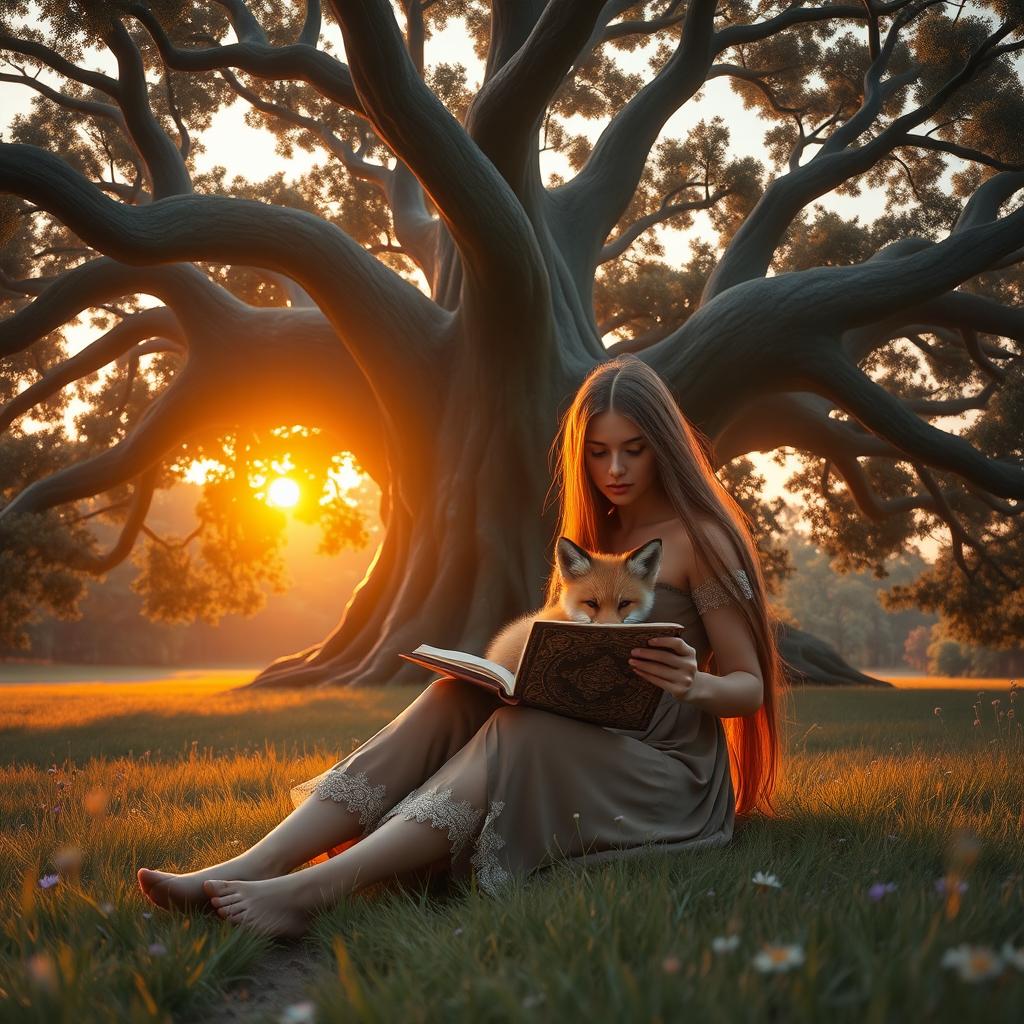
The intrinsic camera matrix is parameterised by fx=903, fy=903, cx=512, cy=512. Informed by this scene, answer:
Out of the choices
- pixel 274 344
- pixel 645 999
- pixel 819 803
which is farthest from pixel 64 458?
pixel 645 999

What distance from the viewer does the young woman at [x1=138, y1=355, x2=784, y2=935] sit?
2.37m

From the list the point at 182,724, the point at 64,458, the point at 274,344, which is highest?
the point at 274,344

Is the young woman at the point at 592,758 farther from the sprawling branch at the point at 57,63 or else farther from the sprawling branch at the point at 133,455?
the sprawling branch at the point at 133,455

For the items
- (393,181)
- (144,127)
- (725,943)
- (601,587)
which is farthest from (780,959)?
(393,181)

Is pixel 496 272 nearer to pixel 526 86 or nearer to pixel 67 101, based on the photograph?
pixel 526 86

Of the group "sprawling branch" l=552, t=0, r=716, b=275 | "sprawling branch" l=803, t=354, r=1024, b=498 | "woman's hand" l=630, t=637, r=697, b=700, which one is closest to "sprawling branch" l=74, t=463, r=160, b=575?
"sprawling branch" l=552, t=0, r=716, b=275

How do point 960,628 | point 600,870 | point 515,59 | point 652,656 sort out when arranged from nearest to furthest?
point 600,870, point 652,656, point 515,59, point 960,628

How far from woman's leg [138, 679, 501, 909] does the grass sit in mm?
155

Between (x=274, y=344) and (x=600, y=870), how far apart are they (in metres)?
10.1

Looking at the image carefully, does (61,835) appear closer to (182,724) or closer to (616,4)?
(182,724)

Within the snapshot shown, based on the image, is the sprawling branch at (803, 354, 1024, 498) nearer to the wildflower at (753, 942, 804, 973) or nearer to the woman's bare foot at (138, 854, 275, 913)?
the woman's bare foot at (138, 854, 275, 913)

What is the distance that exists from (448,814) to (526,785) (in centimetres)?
23

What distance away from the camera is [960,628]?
1519 centimetres

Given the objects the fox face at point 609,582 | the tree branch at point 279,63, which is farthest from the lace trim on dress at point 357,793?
the tree branch at point 279,63
